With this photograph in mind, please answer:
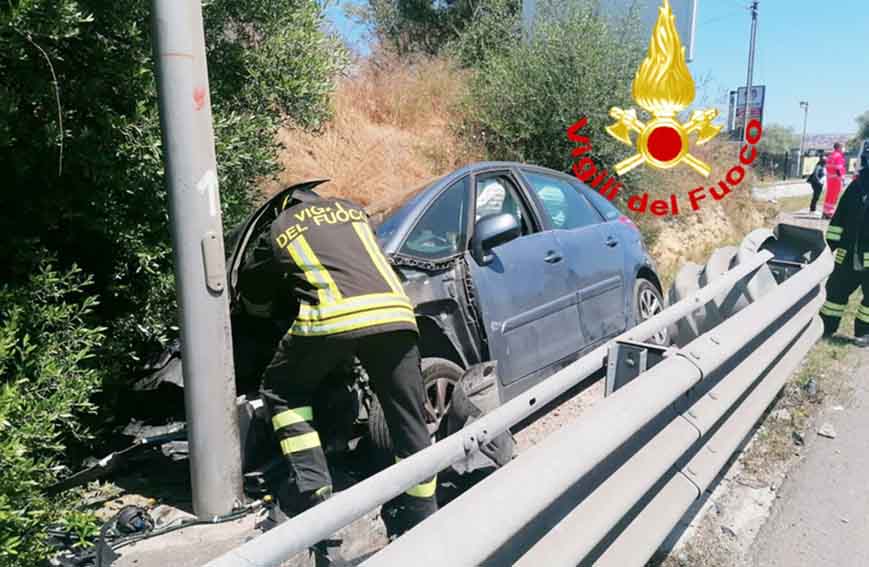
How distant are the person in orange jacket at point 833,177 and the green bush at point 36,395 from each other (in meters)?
20.1

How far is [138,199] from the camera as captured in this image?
3623 millimetres

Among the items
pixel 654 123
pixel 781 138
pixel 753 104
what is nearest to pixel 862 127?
pixel 781 138

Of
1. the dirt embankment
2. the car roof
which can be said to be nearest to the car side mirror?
the car roof

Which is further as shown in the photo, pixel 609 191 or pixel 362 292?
pixel 609 191

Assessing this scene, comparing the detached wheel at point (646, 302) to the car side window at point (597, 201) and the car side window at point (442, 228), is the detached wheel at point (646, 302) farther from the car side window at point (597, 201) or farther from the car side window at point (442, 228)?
the car side window at point (442, 228)

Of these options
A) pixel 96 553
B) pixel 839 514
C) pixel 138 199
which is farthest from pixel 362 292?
pixel 839 514

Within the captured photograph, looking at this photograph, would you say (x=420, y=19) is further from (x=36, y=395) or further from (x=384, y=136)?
(x=36, y=395)

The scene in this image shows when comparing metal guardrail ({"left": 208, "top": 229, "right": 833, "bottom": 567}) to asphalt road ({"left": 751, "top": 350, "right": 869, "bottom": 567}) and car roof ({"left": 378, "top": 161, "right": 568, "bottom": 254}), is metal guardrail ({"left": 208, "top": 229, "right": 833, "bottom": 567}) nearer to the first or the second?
asphalt road ({"left": 751, "top": 350, "right": 869, "bottom": 567})

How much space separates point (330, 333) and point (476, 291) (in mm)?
1249

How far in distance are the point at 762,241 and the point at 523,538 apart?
13.2 ft

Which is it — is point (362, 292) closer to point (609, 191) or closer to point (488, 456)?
point (488, 456)

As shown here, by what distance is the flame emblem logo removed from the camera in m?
11.3

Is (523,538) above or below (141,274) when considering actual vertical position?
below

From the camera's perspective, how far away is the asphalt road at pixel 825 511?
3.03 metres
